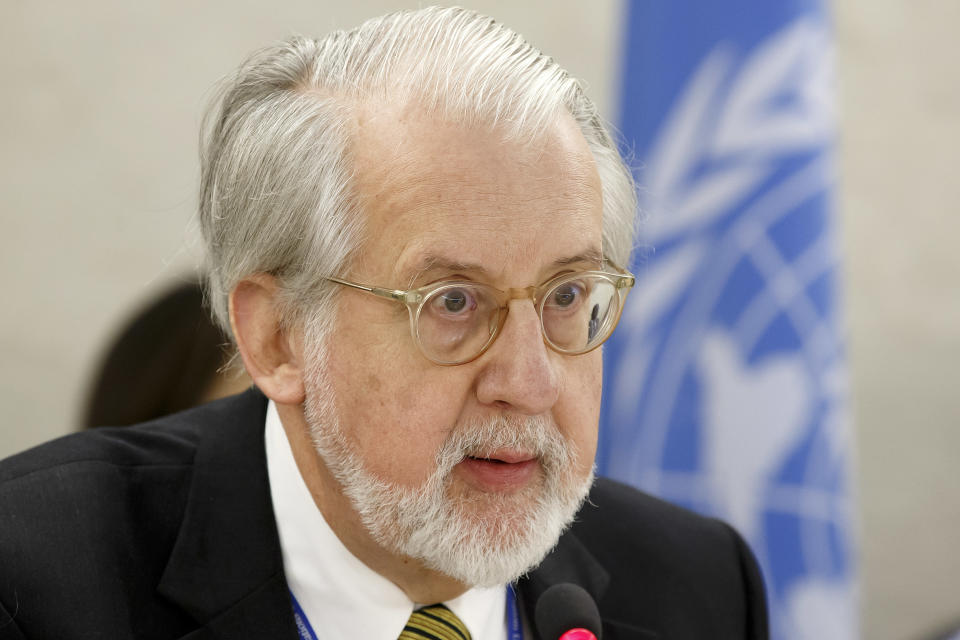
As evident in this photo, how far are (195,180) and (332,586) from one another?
3.27 m

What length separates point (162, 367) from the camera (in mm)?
3859

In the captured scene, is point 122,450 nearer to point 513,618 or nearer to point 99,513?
point 99,513

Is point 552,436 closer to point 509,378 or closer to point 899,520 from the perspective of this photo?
point 509,378

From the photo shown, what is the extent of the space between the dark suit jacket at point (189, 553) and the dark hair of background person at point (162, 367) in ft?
4.35

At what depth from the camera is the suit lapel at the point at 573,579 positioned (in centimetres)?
200

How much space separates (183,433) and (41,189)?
2935 mm

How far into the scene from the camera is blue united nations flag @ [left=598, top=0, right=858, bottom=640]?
3275 millimetres

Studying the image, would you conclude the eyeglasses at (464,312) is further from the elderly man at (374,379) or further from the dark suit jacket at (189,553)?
the dark suit jacket at (189,553)

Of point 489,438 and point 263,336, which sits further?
point 263,336

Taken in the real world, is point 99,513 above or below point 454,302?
below

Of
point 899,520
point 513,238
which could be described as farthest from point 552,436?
point 899,520

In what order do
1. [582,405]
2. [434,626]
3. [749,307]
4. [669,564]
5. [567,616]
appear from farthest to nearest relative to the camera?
[749,307] → [669,564] → [434,626] → [582,405] → [567,616]

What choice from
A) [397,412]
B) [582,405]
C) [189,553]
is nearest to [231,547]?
[189,553]

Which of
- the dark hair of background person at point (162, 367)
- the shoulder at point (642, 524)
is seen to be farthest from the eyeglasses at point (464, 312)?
the dark hair of background person at point (162, 367)
